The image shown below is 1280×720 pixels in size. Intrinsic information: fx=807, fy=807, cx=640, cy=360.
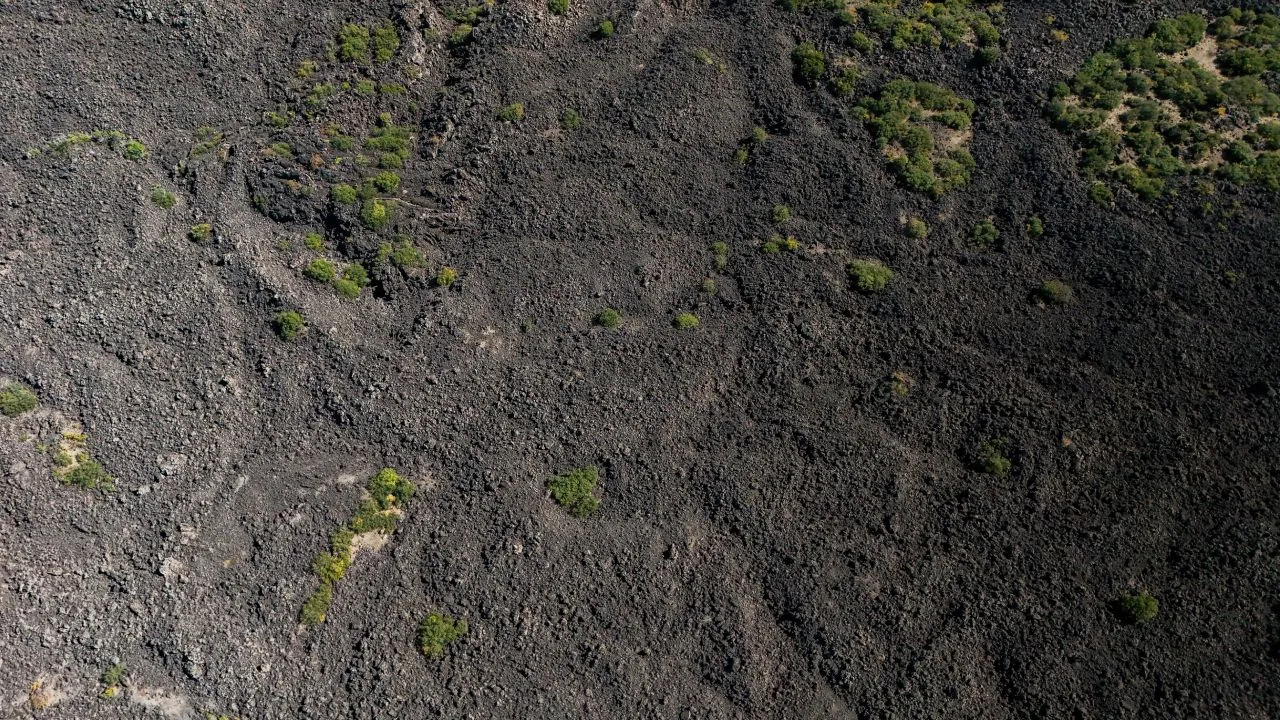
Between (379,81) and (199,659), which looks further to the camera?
(379,81)

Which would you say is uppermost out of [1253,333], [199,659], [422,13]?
[422,13]

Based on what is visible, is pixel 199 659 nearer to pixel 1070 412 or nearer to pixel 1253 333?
pixel 1070 412

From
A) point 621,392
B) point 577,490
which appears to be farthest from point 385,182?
point 577,490

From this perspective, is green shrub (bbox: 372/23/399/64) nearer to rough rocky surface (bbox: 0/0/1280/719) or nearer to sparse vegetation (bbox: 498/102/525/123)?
rough rocky surface (bbox: 0/0/1280/719)

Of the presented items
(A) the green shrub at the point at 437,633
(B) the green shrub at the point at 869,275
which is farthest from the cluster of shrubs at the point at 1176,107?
(A) the green shrub at the point at 437,633

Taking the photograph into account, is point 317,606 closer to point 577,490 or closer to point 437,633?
point 437,633

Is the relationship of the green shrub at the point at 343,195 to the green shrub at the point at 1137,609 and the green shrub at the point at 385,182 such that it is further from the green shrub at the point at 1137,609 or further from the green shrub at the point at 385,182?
the green shrub at the point at 1137,609

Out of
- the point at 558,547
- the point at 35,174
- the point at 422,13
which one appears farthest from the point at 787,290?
the point at 35,174
